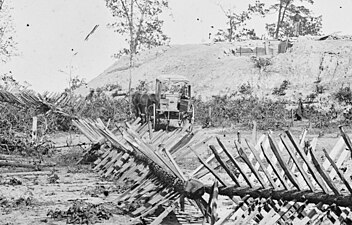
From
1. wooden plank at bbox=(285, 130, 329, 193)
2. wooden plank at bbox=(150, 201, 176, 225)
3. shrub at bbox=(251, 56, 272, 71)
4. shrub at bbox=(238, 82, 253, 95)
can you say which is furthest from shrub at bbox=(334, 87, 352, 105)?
wooden plank at bbox=(285, 130, 329, 193)

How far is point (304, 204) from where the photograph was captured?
172 inches

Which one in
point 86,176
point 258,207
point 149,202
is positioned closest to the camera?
point 258,207

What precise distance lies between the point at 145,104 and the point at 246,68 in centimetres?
2488

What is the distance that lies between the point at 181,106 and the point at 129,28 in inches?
468

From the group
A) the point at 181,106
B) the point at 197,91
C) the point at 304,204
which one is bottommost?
the point at 197,91

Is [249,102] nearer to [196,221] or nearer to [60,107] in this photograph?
[60,107]

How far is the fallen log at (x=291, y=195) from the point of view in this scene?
409cm

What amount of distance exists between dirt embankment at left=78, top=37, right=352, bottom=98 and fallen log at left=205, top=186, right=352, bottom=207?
31.4 meters

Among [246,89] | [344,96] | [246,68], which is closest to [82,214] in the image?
[344,96]

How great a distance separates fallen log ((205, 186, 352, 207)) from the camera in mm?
4094

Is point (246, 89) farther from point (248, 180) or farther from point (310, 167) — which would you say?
point (310, 167)

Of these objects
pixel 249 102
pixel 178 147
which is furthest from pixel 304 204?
pixel 249 102

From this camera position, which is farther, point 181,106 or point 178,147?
point 181,106

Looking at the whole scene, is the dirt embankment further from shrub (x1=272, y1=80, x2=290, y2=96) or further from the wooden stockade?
the wooden stockade
